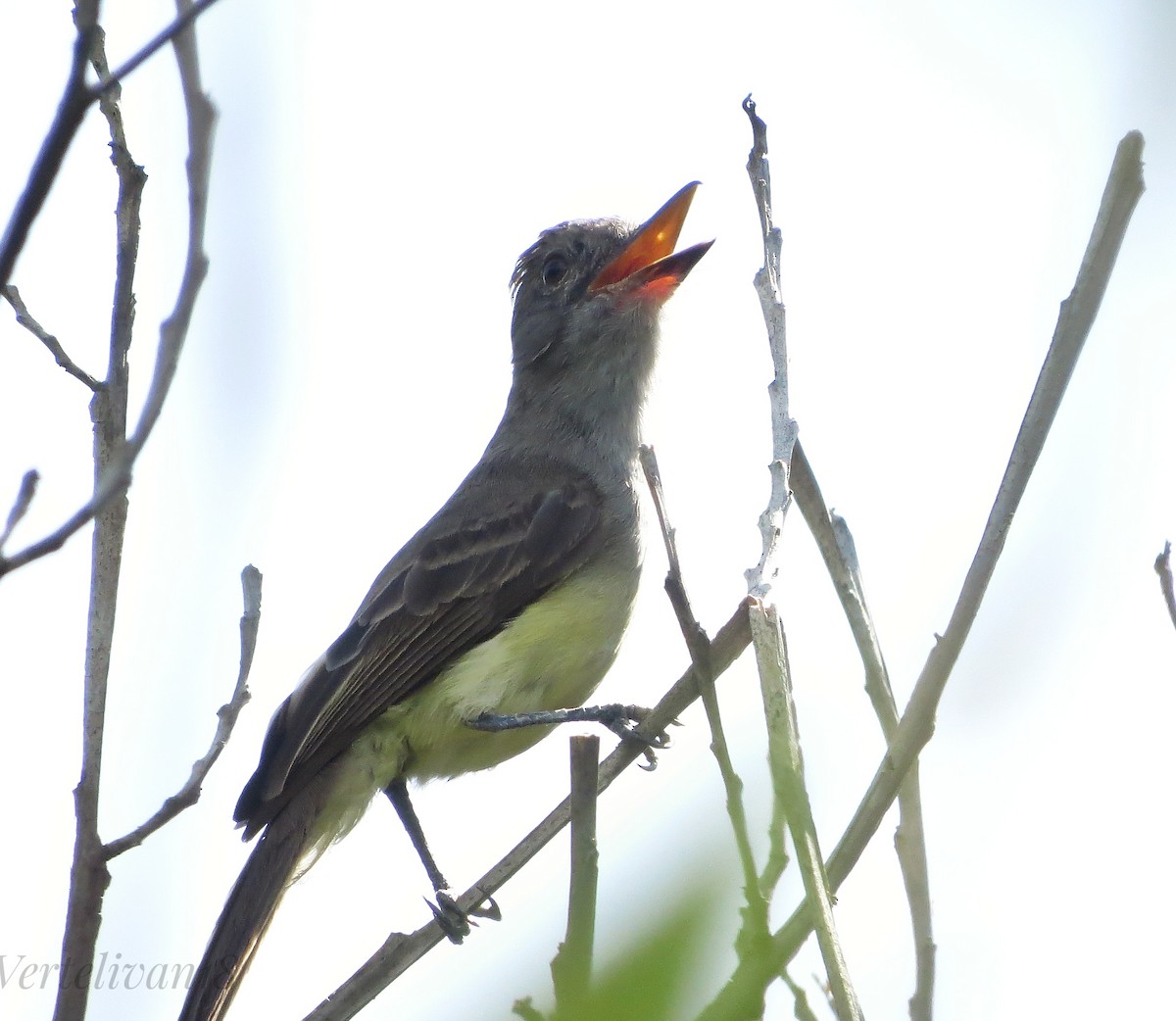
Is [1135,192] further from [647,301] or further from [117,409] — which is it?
[647,301]

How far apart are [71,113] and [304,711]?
13.8 feet

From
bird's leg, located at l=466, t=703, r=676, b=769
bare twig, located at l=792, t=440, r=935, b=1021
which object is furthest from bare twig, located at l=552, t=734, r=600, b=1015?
bird's leg, located at l=466, t=703, r=676, b=769

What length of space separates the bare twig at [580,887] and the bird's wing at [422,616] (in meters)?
3.23

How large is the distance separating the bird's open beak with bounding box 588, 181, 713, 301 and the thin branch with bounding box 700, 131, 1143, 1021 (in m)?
4.22

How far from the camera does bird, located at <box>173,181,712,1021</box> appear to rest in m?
5.59

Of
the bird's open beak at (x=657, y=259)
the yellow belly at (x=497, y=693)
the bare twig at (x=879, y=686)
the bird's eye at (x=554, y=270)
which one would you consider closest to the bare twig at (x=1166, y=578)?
the bare twig at (x=879, y=686)

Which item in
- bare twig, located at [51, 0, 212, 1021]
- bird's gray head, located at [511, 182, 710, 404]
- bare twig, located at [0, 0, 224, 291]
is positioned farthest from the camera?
bird's gray head, located at [511, 182, 710, 404]

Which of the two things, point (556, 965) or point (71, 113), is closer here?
point (556, 965)

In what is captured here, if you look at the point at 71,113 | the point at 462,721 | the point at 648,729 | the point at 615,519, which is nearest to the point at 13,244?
the point at 71,113

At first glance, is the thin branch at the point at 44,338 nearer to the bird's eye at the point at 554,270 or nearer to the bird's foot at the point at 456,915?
the bird's foot at the point at 456,915

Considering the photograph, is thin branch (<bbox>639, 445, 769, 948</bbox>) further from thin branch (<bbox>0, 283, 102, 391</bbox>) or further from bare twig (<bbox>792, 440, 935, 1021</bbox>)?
thin branch (<bbox>0, 283, 102, 391</bbox>)

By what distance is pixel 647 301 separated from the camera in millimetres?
6938

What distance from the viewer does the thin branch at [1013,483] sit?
2.04 m

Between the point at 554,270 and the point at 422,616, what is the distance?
2.34m
